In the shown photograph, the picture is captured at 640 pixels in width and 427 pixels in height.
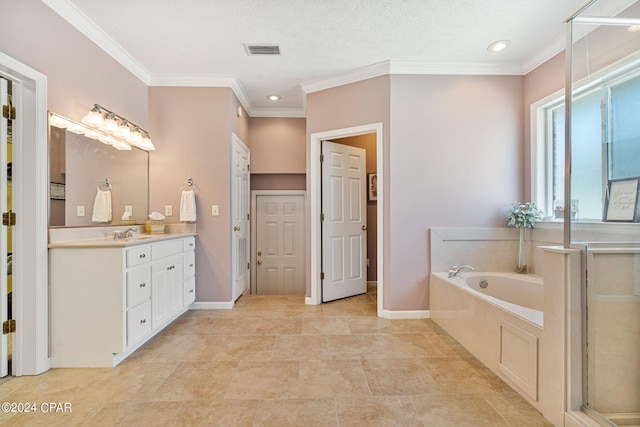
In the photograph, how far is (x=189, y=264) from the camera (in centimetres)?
320

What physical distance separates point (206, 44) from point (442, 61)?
2.30m

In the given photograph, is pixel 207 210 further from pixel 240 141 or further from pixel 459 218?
pixel 459 218

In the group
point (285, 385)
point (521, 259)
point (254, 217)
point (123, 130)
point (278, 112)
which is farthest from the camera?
point (254, 217)

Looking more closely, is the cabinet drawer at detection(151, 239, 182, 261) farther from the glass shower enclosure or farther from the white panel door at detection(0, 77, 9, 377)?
the glass shower enclosure

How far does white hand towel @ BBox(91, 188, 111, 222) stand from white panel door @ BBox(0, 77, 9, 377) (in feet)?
2.07

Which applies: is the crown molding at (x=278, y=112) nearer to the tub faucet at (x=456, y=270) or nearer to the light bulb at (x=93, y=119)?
the light bulb at (x=93, y=119)

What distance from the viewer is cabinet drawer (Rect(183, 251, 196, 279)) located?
3.12 m

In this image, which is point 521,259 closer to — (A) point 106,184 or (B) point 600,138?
(B) point 600,138

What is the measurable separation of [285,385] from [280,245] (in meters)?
2.95

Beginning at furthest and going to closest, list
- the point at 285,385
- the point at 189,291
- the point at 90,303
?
the point at 189,291, the point at 90,303, the point at 285,385

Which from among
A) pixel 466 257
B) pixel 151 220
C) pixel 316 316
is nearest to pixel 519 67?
pixel 466 257

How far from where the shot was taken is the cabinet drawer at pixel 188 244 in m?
3.10

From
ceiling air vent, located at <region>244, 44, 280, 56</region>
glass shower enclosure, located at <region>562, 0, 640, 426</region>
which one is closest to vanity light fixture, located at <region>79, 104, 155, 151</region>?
ceiling air vent, located at <region>244, 44, 280, 56</region>

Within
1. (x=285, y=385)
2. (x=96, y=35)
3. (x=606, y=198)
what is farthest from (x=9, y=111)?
(x=606, y=198)
